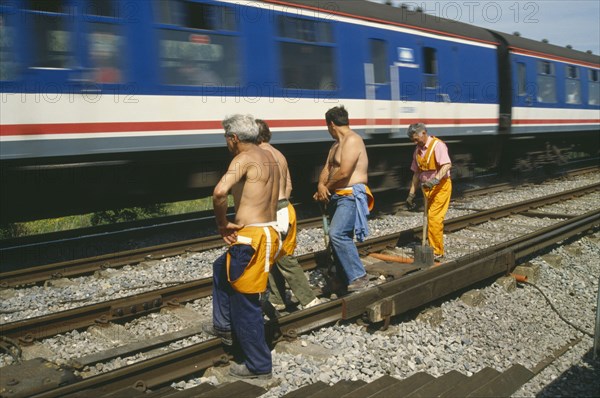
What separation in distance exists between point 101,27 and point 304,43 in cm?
329

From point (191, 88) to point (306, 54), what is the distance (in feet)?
7.34

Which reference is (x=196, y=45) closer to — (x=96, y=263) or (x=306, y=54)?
(x=306, y=54)

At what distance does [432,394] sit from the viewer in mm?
3750

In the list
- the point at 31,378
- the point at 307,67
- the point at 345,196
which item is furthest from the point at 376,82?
the point at 31,378

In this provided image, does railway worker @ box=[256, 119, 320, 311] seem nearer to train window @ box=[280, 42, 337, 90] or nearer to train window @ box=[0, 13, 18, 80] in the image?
train window @ box=[0, 13, 18, 80]

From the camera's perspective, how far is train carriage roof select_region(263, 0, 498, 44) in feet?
32.3

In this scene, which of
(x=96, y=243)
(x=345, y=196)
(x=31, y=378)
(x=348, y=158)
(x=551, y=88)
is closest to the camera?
(x=31, y=378)

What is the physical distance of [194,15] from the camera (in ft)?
26.8

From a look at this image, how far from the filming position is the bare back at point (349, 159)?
18.9 ft

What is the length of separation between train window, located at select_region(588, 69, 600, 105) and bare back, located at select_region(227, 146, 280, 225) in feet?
55.5

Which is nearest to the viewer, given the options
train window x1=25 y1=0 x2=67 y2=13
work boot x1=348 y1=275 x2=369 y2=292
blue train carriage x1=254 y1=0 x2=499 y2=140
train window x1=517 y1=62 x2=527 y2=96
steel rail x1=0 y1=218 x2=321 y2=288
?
work boot x1=348 y1=275 x2=369 y2=292

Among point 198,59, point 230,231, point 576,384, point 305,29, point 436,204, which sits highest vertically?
point 305,29

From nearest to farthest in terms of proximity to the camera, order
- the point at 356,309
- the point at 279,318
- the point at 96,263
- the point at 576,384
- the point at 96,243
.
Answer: the point at 576,384 → the point at 279,318 → the point at 356,309 → the point at 96,263 → the point at 96,243

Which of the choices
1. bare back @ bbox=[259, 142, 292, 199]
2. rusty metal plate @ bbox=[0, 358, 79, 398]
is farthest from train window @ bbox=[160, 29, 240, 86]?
rusty metal plate @ bbox=[0, 358, 79, 398]
